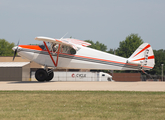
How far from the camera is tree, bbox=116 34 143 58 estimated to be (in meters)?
85.9

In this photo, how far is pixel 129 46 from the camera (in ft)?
290

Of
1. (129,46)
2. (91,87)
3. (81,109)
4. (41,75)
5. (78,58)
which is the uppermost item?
(129,46)

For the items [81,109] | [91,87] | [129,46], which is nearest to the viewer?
[81,109]

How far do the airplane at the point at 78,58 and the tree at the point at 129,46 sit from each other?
204 feet

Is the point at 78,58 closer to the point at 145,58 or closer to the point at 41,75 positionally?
the point at 41,75

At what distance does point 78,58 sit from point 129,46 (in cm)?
6787

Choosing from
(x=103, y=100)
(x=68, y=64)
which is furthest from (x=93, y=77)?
(x=103, y=100)

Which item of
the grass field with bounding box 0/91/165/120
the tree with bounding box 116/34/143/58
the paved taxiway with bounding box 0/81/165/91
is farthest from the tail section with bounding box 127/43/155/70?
the tree with bounding box 116/34/143/58

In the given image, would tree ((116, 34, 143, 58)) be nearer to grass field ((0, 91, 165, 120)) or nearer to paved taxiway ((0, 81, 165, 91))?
paved taxiway ((0, 81, 165, 91))

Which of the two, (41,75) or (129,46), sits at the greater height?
(129,46)

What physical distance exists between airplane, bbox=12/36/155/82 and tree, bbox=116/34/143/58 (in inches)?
2442

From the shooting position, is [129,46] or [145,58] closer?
[145,58]

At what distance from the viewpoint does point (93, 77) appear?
47938mm

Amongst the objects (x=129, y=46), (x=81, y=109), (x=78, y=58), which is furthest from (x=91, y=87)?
(x=129, y=46)
